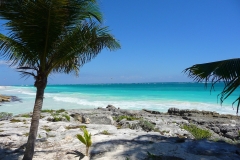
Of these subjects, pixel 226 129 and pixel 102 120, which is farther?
pixel 226 129

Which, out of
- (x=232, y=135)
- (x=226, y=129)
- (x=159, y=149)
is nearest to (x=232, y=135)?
(x=232, y=135)

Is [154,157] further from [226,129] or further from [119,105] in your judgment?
[119,105]

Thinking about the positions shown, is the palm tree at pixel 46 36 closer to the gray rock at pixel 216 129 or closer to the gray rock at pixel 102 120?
the gray rock at pixel 102 120

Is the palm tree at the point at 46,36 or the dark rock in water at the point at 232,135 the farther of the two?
the dark rock in water at the point at 232,135

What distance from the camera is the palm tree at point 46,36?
398 cm

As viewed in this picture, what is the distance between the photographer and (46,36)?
4133mm

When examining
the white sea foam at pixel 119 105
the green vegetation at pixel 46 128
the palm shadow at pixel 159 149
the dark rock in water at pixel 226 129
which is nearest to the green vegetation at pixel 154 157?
the palm shadow at pixel 159 149

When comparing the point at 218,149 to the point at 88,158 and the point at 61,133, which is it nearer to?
the point at 88,158

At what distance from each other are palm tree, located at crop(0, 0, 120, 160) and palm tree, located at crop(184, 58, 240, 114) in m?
1.90

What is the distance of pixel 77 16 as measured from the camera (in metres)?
4.54

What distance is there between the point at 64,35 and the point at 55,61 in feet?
1.88

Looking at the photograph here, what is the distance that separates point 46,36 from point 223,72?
3.57 meters

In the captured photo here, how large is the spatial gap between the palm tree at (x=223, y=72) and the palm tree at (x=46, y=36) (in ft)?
6.24

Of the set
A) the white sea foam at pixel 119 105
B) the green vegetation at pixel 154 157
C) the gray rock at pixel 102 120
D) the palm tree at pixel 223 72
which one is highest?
the palm tree at pixel 223 72
